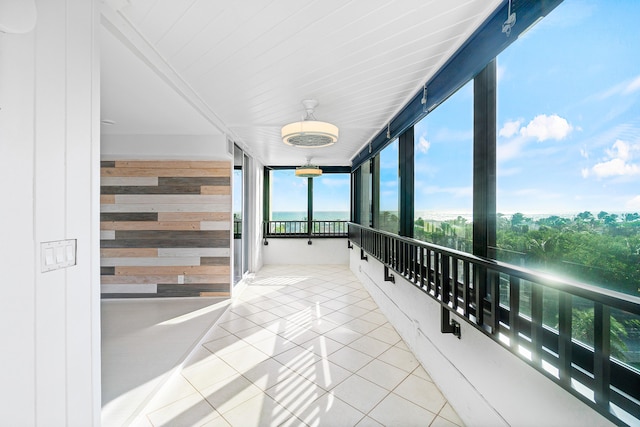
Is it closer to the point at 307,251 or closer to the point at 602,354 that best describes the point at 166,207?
the point at 307,251

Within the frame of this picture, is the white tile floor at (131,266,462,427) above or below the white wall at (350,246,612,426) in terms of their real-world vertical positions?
below

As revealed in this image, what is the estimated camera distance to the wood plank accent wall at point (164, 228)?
393 cm

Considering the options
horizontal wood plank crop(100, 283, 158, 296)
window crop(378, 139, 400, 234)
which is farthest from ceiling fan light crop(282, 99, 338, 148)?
horizontal wood plank crop(100, 283, 158, 296)

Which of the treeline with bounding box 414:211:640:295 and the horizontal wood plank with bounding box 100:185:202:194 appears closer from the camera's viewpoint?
the treeline with bounding box 414:211:640:295

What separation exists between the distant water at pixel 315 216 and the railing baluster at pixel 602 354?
6149mm

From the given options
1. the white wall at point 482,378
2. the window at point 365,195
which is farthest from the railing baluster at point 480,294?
the window at point 365,195

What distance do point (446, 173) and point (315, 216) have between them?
4960mm

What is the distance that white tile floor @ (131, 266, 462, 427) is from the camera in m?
1.75

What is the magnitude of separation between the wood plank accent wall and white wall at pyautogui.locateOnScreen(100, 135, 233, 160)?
0.64 ft

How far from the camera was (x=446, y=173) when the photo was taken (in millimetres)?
2217

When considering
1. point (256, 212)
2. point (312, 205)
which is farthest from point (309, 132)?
point (312, 205)

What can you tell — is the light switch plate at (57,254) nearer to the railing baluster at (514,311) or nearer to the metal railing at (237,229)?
the railing baluster at (514,311)

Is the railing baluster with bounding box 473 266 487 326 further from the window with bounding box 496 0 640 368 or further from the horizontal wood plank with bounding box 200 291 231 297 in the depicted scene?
the horizontal wood plank with bounding box 200 291 231 297

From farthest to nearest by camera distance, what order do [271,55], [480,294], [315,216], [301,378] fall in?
1. [315,216]
2. [301,378]
3. [271,55]
4. [480,294]
